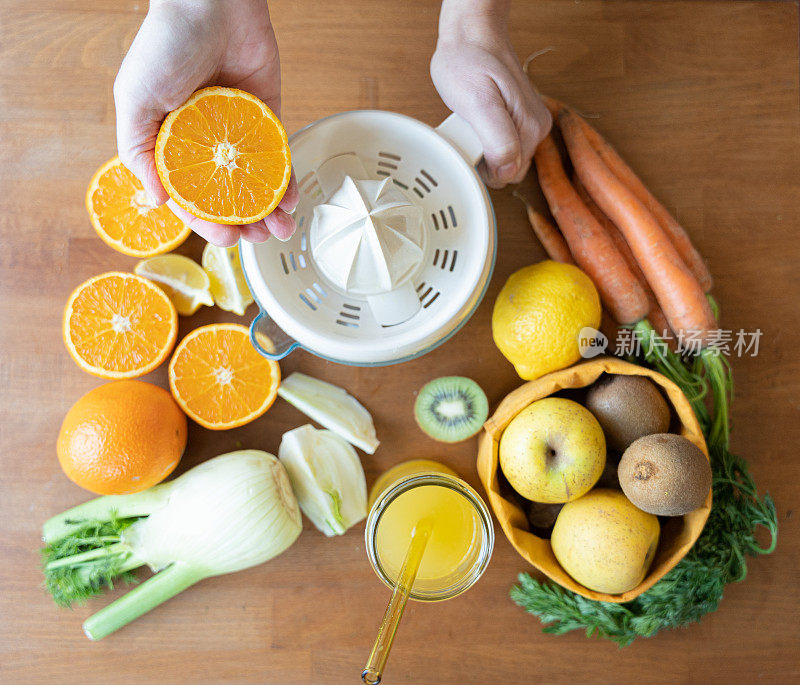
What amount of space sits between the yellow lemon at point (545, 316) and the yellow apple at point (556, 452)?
0.07 meters

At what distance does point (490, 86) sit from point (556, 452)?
0.49 metres

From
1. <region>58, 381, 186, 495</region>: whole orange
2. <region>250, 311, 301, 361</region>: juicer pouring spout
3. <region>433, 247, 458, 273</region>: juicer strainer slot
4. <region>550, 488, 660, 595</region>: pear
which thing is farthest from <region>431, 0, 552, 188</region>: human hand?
<region>58, 381, 186, 495</region>: whole orange

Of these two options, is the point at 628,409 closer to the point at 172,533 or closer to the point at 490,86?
the point at 490,86

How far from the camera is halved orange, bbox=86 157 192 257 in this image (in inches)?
34.9

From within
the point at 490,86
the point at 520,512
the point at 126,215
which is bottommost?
the point at 520,512

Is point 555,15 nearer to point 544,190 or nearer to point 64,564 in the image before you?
point 544,190

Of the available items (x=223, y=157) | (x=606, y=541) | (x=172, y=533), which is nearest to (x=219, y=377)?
(x=172, y=533)

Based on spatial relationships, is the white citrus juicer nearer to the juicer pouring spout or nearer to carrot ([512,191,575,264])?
the juicer pouring spout

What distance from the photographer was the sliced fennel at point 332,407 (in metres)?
0.91

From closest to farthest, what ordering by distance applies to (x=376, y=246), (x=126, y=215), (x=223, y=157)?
(x=223, y=157) < (x=376, y=246) < (x=126, y=215)

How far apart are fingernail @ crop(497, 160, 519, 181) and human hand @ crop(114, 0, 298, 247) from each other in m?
0.29

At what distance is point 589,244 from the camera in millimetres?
938

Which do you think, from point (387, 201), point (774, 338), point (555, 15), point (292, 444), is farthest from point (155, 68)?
point (774, 338)

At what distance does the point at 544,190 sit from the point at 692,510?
50cm
